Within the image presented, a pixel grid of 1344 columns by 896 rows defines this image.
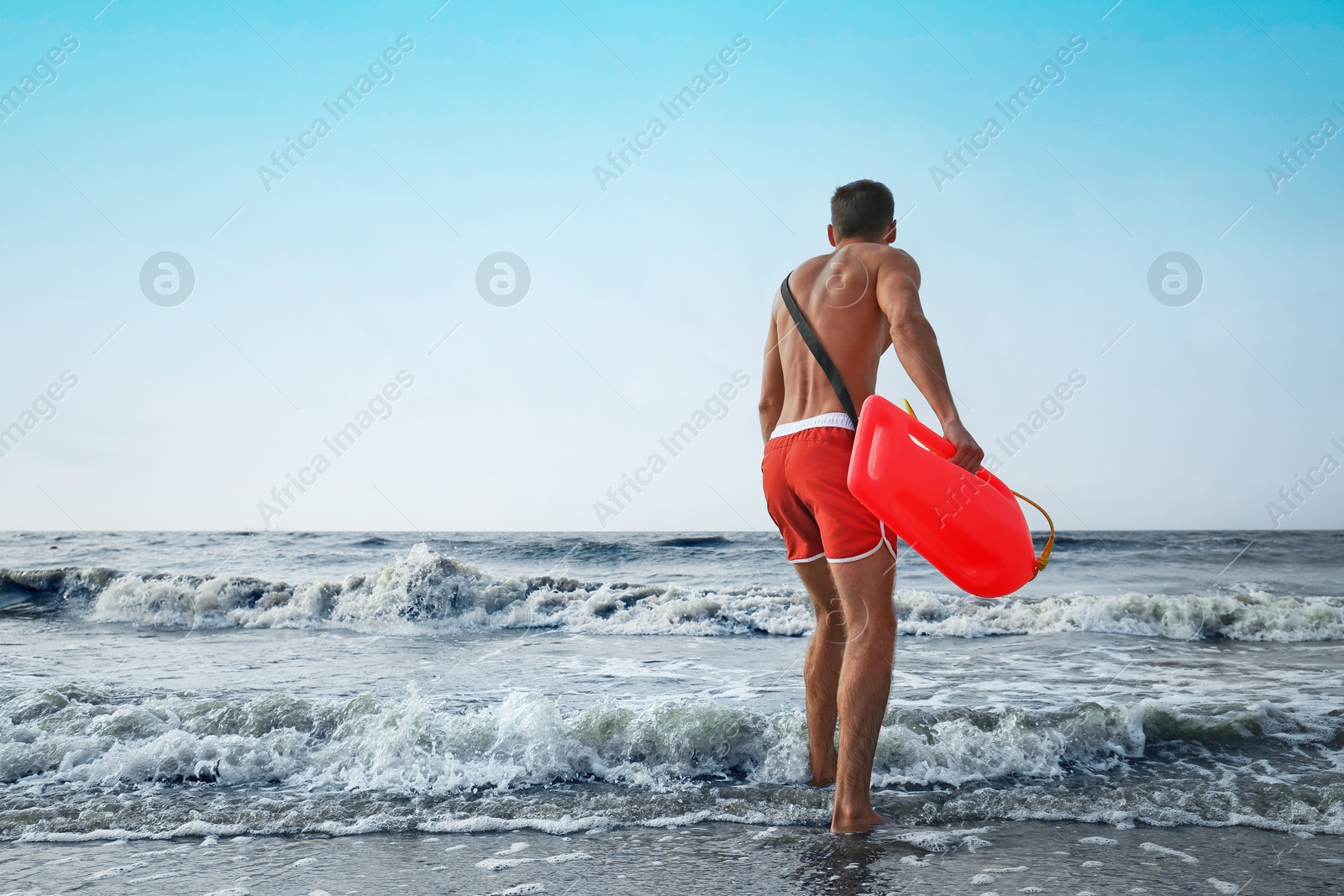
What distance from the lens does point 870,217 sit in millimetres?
2828

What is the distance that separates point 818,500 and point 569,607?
903 centimetres

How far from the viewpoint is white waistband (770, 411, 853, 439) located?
2.65 metres

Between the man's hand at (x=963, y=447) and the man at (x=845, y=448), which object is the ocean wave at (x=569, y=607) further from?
the man's hand at (x=963, y=447)

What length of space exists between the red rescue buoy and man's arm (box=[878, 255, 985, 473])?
73 millimetres

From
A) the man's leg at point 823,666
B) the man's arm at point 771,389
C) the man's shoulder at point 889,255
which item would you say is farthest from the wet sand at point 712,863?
the man's shoulder at point 889,255

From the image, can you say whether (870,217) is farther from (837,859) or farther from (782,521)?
(837,859)

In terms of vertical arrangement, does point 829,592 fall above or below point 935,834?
above

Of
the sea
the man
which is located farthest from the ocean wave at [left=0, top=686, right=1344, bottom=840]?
the man

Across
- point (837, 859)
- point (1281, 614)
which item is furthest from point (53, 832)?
point (1281, 614)

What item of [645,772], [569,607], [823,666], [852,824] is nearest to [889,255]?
[823,666]

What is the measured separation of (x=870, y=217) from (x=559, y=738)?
2631 mm

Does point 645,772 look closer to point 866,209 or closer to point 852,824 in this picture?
point 852,824

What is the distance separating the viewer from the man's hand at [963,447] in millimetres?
2234

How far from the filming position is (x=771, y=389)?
307cm
